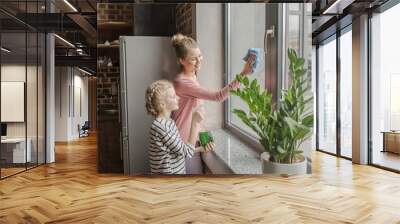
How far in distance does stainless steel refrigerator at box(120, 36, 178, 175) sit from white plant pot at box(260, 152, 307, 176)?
5.47ft

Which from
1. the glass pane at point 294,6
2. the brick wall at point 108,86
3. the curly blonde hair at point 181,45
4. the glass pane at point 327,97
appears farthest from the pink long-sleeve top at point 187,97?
the glass pane at point 327,97

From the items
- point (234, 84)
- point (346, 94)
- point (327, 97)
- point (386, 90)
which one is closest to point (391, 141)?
point (386, 90)

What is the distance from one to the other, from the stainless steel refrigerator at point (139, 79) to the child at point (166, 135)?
10 cm

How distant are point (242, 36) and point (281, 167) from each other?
76.2 inches

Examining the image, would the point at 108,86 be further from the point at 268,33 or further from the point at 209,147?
the point at 268,33

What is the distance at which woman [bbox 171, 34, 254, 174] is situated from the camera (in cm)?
515

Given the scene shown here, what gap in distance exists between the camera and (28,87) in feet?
21.4

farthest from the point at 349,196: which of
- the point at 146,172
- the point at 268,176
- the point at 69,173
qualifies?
the point at 69,173

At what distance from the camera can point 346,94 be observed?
24.9 feet

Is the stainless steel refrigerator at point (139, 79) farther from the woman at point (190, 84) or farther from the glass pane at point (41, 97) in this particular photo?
the glass pane at point (41, 97)

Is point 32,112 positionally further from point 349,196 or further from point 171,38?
point 349,196

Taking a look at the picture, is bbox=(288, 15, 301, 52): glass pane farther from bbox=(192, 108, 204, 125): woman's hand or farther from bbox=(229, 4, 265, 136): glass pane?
bbox=(192, 108, 204, 125): woman's hand

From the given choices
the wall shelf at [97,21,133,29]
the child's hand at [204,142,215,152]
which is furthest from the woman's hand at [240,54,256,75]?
the wall shelf at [97,21,133,29]

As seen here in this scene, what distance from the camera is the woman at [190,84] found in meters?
5.15
